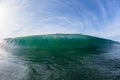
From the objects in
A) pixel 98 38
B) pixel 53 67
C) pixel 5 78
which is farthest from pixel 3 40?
pixel 5 78

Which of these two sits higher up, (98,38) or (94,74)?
(98,38)

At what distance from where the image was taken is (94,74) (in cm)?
859

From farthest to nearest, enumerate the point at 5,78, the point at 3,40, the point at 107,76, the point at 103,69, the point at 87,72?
the point at 3,40, the point at 103,69, the point at 87,72, the point at 107,76, the point at 5,78

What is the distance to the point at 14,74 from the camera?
28.2 ft

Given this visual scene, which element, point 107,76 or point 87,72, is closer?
point 107,76

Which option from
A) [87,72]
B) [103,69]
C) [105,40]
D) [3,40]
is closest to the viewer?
[87,72]

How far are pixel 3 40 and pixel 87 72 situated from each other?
2112cm

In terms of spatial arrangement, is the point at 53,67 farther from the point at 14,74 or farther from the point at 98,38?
the point at 98,38

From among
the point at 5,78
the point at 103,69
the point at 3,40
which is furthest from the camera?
the point at 3,40

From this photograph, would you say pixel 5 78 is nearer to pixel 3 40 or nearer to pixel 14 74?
pixel 14 74

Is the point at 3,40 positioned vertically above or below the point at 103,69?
above

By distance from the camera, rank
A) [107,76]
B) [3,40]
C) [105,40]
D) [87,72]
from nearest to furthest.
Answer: [107,76]
[87,72]
[105,40]
[3,40]

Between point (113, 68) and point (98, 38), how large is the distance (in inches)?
680

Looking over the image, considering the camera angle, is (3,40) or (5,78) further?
(3,40)
